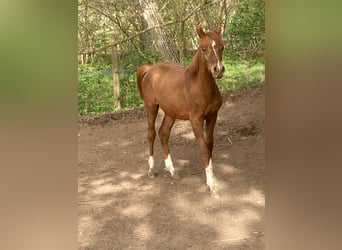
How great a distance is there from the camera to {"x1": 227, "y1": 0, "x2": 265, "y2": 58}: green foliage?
543 centimetres

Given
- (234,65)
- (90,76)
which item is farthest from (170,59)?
(90,76)

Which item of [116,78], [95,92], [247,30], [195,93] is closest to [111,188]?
[195,93]

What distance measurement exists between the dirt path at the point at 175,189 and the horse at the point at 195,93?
0.20 meters

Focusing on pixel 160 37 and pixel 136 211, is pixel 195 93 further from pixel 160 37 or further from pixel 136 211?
pixel 160 37

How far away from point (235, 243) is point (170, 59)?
3.57 metres

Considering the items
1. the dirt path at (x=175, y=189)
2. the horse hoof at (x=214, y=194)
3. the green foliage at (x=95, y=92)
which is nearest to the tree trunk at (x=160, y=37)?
the dirt path at (x=175, y=189)

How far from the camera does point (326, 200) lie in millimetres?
516

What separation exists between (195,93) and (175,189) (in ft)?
2.60

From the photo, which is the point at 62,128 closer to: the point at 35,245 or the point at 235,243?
the point at 35,245

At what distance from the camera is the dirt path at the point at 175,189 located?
2.63m

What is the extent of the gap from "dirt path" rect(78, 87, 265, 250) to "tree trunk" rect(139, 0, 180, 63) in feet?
3.02

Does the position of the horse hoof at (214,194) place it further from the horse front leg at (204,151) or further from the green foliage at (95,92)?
the green foliage at (95,92)

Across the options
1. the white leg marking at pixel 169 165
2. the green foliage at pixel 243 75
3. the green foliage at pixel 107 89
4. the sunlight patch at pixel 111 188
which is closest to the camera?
the sunlight patch at pixel 111 188

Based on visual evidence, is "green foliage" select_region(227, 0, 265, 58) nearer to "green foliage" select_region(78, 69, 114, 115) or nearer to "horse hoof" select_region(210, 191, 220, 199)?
"green foliage" select_region(78, 69, 114, 115)
